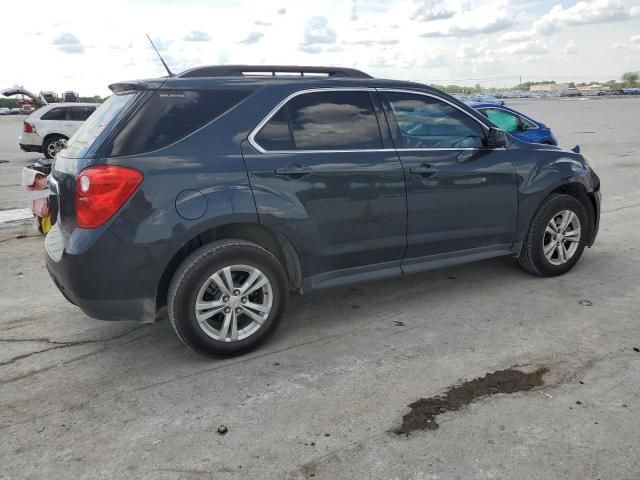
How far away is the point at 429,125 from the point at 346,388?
2.18 meters

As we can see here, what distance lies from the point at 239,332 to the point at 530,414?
5.89 ft

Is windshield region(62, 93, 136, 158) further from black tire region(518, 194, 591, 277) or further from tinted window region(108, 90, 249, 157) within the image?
black tire region(518, 194, 591, 277)

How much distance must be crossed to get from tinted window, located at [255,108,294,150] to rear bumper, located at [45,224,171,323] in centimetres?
100

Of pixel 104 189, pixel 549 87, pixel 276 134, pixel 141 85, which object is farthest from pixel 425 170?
pixel 549 87

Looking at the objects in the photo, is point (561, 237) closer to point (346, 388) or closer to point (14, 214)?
point (346, 388)

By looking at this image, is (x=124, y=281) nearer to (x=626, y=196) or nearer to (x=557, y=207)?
(x=557, y=207)

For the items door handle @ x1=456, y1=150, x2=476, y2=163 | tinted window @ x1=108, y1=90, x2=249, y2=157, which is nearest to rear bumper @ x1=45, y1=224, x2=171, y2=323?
tinted window @ x1=108, y1=90, x2=249, y2=157

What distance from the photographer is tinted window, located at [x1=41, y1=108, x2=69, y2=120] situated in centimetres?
1554

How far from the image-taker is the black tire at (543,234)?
4855 millimetres

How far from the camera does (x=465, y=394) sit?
3176 millimetres

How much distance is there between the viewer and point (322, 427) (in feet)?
9.53

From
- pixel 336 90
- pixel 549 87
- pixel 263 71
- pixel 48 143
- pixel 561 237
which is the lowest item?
pixel 561 237

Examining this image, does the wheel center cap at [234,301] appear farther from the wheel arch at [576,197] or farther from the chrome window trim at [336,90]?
the wheel arch at [576,197]

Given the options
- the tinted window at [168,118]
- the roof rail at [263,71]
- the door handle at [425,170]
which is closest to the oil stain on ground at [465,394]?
the door handle at [425,170]
